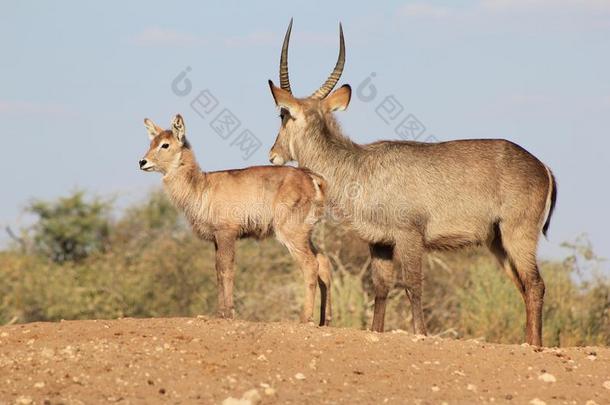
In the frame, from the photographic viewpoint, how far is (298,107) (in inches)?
447

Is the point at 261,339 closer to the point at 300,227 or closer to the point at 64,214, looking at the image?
the point at 300,227

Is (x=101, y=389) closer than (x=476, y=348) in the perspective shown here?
Yes

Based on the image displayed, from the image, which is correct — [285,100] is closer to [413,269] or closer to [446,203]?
[446,203]

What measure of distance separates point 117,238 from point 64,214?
1.78 metres

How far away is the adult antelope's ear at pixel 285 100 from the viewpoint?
36.7 feet

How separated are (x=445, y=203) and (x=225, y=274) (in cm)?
240

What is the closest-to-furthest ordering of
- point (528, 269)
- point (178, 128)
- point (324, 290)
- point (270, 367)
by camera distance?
1. point (270, 367)
2. point (528, 269)
3. point (324, 290)
4. point (178, 128)

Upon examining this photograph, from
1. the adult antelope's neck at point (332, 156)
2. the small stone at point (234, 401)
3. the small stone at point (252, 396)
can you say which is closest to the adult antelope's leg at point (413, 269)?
the adult antelope's neck at point (332, 156)

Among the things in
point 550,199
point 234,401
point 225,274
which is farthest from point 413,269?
point 234,401

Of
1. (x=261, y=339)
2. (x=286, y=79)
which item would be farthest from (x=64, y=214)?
(x=261, y=339)

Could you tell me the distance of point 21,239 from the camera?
26.8m

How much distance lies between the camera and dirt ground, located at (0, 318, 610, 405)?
723cm

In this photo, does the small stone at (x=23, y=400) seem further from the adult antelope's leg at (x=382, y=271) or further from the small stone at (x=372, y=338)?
the adult antelope's leg at (x=382, y=271)

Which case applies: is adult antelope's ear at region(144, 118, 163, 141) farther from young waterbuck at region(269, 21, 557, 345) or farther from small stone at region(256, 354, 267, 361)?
small stone at region(256, 354, 267, 361)
